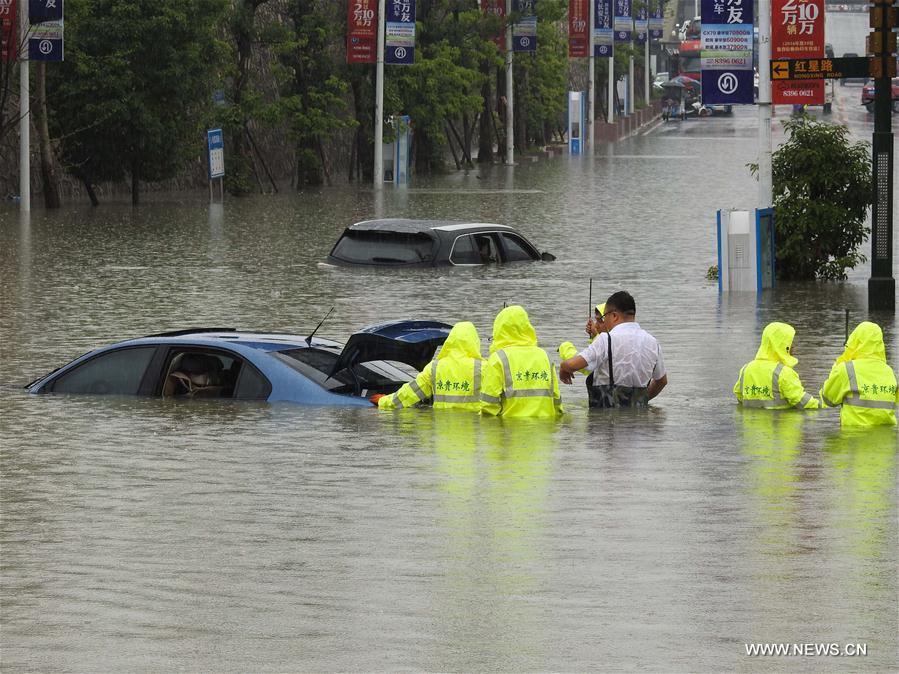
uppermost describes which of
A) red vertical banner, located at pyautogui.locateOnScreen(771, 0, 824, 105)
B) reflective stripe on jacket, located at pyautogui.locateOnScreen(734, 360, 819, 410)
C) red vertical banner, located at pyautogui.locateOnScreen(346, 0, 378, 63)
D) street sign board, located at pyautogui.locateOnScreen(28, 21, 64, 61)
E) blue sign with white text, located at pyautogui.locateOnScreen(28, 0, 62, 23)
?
red vertical banner, located at pyautogui.locateOnScreen(346, 0, 378, 63)

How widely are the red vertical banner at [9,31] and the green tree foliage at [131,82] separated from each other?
3.17 metres

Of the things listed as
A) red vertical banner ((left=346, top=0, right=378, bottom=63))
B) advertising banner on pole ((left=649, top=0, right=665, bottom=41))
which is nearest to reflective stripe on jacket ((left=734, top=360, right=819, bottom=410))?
red vertical banner ((left=346, top=0, right=378, bottom=63))

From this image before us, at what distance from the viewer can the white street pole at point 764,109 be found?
82.4 feet

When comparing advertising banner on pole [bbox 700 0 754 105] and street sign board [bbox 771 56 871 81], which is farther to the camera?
advertising banner on pole [bbox 700 0 754 105]

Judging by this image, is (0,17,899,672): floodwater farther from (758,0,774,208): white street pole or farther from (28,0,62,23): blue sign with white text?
(28,0,62,23): blue sign with white text

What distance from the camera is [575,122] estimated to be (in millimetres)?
84312

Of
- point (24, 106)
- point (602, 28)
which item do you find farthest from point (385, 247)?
point (602, 28)

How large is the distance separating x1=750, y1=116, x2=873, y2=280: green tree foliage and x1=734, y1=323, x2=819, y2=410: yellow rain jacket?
12.0 meters

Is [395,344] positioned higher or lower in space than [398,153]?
lower

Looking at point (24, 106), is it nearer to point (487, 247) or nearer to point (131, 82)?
point (131, 82)

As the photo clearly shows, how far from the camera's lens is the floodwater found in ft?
24.9

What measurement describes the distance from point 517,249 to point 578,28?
54.3 metres

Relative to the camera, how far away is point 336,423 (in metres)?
13.6

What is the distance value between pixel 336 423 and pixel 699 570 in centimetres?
514
